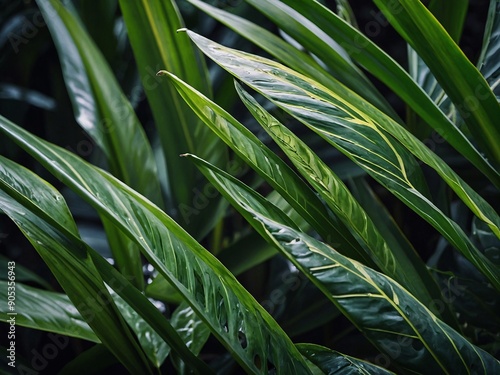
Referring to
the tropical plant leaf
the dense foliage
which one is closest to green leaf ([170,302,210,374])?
the dense foliage

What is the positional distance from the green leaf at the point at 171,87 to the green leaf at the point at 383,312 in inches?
15.3

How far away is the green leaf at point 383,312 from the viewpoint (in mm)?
361

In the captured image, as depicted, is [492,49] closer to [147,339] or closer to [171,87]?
[171,87]

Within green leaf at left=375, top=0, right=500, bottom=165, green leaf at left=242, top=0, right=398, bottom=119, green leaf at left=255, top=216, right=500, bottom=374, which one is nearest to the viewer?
green leaf at left=255, top=216, right=500, bottom=374

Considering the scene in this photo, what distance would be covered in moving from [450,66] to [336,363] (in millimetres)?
294

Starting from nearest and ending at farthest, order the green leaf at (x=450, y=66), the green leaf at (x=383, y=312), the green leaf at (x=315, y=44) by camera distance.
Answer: the green leaf at (x=383, y=312) < the green leaf at (x=450, y=66) < the green leaf at (x=315, y=44)

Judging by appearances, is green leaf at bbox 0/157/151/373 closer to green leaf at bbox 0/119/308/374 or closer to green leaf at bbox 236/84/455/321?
green leaf at bbox 0/119/308/374

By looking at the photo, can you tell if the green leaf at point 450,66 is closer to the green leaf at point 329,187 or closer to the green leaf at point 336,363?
the green leaf at point 329,187

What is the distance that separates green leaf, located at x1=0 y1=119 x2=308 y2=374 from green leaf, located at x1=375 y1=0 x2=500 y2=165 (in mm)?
285

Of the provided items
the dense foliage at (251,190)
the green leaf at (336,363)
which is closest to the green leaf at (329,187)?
the dense foliage at (251,190)

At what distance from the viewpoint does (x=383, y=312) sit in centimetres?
38

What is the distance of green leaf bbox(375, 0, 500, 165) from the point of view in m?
0.52

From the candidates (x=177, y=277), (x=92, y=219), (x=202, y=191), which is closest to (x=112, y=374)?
(x=92, y=219)

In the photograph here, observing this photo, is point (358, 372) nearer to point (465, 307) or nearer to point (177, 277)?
point (177, 277)
